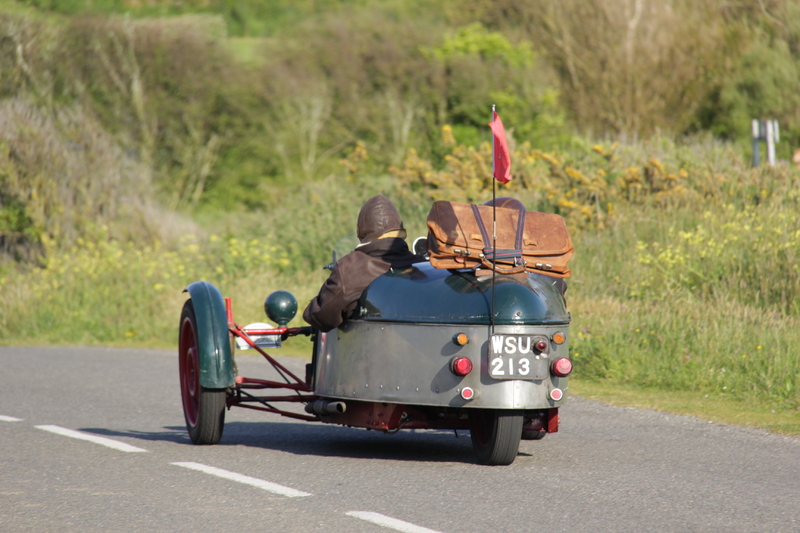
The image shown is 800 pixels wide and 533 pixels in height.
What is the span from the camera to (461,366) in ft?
20.7

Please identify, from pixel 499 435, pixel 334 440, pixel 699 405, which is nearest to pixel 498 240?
pixel 499 435

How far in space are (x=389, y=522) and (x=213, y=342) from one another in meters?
2.44

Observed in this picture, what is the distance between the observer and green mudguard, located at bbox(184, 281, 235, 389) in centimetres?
721

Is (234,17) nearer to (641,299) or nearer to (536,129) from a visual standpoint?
(536,129)

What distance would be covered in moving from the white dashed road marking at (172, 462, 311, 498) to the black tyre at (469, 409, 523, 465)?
124cm

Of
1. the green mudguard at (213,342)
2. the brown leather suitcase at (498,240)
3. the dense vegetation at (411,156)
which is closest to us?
the brown leather suitcase at (498,240)

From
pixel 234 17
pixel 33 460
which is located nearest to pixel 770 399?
pixel 33 460

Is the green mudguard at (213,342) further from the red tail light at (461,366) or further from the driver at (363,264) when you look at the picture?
the red tail light at (461,366)

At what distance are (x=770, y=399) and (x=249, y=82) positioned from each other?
1286 inches

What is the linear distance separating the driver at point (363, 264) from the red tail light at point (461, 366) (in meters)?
0.85

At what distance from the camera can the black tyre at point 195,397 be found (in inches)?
289

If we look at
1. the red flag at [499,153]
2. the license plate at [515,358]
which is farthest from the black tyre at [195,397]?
the red flag at [499,153]

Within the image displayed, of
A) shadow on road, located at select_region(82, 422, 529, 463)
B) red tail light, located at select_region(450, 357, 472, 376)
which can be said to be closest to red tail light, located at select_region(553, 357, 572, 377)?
red tail light, located at select_region(450, 357, 472, 376)

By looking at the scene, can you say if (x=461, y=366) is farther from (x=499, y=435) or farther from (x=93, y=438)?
(x=93, y=438)
